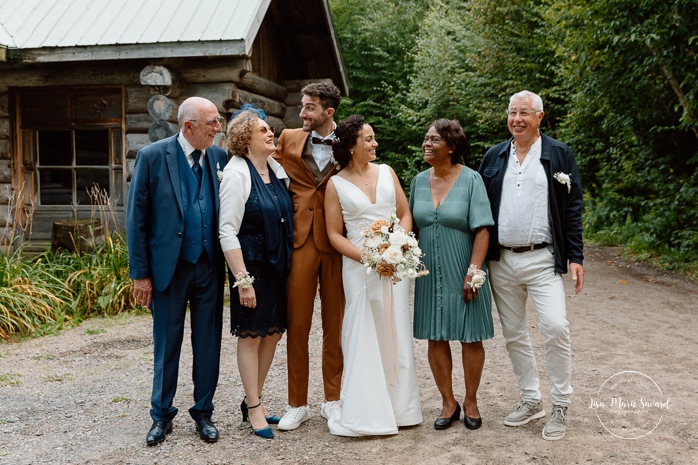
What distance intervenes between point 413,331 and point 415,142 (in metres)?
18.4

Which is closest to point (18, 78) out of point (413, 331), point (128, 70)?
point (128, 70)

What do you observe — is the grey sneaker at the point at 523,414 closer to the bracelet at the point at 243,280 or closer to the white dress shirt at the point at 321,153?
the bracelet at the point at 243,280

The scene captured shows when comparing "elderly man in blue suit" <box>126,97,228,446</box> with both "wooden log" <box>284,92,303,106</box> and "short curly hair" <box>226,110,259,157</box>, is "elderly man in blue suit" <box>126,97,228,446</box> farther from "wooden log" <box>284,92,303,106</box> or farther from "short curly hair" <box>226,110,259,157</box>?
"wooden log" <box>284,92,303,106</box>

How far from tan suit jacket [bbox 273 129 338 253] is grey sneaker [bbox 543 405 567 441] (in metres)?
1.68

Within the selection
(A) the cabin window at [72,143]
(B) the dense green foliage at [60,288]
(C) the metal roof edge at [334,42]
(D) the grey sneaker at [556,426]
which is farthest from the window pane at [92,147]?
(D) the grey sneaker at [556,426]

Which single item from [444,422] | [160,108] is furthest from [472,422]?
[160,108]

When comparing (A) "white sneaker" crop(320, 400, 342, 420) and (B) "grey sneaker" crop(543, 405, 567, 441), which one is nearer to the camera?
(B) "grey sneaker" crop(543, 405, 567, 441)

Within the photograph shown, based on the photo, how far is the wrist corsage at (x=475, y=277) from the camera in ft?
13.5

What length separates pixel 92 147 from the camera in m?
8.80

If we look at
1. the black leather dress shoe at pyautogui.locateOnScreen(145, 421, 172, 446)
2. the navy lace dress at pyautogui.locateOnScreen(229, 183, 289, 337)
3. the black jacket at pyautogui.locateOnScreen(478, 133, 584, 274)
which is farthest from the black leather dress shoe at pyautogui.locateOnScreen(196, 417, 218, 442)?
the black jacket at pyautogui.locateOnScreen(478, 133, 584, 274)

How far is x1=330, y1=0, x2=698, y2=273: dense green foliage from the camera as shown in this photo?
920cm

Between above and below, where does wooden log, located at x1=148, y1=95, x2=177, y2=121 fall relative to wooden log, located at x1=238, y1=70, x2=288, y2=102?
below

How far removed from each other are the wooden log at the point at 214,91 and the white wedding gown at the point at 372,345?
430 cm

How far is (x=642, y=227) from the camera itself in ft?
39.5
